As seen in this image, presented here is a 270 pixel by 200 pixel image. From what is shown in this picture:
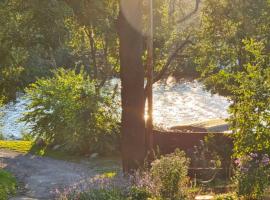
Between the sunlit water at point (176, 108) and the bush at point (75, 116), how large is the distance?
45.2 ft

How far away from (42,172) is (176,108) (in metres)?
34.6

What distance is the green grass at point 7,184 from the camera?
13.5 meters

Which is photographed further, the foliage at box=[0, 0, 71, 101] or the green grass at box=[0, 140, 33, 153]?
the green grass at box=[0, 140, 33, 153]

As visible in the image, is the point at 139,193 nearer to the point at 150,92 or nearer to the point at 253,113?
the point at 253,113

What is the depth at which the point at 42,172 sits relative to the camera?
17.9 m

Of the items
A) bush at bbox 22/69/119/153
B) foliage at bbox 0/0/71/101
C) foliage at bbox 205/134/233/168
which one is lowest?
foliage at bbox 205/134/233/168

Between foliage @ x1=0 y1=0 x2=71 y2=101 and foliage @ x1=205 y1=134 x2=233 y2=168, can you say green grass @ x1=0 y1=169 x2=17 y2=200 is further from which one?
foliage @ x1=205 y1=134 x2=233 y2=168

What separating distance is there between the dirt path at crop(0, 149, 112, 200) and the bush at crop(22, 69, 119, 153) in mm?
1700

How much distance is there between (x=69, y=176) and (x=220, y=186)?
4615mm

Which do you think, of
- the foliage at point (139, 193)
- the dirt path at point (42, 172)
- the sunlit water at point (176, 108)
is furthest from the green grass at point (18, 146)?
the foliage at point (139, 193)

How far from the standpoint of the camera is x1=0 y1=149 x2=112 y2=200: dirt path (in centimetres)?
1488

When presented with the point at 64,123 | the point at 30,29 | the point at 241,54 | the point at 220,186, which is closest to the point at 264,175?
the point at 220,186

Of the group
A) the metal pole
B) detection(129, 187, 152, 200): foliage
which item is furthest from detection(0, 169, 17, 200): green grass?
the metal pole

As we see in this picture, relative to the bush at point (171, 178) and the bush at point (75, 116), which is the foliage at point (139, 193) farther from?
the bush at point (75, 116)
